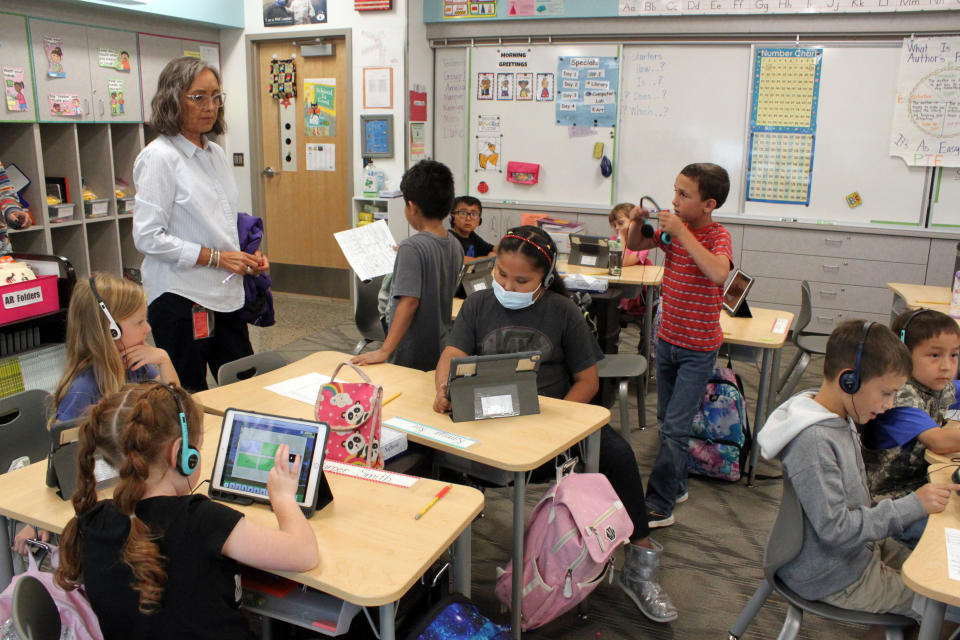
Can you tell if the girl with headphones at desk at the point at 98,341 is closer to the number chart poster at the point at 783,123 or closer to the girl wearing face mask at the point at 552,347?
the girl wearing face mask at the point at 552,347

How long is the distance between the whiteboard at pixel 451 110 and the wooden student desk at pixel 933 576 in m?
5.02

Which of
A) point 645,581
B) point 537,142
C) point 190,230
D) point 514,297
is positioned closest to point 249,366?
point 190,230

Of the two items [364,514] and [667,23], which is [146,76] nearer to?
[667,23]

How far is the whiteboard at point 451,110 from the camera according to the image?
20.4ft

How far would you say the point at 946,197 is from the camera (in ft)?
16.5

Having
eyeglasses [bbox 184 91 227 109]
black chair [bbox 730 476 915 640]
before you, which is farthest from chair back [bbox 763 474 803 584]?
eyeglasses [bbox 184 91 227 109]

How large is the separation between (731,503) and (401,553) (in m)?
2.10

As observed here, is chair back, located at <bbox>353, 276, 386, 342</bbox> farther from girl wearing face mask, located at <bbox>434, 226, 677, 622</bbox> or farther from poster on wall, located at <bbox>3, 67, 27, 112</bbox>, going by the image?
poster on wall, located at <bbox>3, 67, 27, 112</bbox>

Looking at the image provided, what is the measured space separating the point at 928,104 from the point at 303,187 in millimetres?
4777

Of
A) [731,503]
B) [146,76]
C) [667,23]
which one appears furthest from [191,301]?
[667,23]

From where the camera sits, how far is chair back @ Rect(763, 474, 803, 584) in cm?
174

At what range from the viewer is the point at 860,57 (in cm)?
507

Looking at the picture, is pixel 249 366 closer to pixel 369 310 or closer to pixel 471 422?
pixel 471 422

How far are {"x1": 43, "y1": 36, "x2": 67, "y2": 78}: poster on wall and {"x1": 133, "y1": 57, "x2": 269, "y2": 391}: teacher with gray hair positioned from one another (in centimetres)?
292
